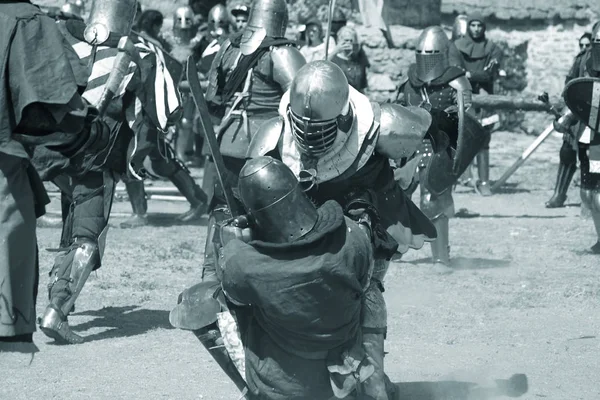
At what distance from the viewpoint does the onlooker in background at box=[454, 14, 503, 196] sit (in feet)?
40.3

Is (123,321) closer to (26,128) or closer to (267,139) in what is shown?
(267,139)

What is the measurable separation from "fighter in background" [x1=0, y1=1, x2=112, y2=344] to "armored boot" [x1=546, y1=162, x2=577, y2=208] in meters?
7.85

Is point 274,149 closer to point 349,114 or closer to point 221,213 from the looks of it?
point 349,114

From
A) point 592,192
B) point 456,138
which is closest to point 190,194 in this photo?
point 592,192

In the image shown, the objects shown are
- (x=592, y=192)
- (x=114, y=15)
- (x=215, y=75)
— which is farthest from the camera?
(x=592, y=192)

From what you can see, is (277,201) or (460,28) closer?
(277,201)

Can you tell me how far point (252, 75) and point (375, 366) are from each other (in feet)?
9.68

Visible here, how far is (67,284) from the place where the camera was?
6.16m

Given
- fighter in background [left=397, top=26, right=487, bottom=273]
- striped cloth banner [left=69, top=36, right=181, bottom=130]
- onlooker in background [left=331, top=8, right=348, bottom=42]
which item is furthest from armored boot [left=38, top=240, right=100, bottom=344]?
onlooker in background [left=331, top=8, right=348, bottom=42]

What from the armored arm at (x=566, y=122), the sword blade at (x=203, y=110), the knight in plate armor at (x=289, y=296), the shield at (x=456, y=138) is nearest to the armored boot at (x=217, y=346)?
the knight in plate armor at (x=289, y=296)

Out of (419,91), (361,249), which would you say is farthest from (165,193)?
(361,249)

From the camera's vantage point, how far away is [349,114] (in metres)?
4.79

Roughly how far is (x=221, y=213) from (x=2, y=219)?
7.20ft

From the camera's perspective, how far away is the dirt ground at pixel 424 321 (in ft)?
17.7
